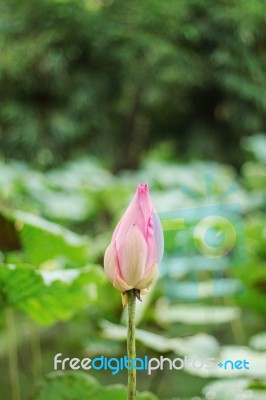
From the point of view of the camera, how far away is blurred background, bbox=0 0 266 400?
450 mm

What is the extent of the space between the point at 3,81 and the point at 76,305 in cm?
236

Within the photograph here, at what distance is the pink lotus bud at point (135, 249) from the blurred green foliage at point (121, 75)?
212 cm

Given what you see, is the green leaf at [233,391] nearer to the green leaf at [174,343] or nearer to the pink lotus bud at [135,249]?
the green leaf at [174,343]

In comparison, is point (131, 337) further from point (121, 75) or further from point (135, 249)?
point (121, 75)

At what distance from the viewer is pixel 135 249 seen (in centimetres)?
21

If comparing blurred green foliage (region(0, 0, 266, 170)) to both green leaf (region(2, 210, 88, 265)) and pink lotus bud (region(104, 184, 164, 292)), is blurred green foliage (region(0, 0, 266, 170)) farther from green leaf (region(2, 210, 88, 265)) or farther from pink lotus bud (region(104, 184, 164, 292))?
pink lotus bud (region(104, 184, 164, 292))

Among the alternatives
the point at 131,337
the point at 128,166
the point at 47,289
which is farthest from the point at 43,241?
the point at 128,166

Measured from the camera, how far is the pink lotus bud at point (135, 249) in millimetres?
209

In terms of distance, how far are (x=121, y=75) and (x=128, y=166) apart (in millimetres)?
380

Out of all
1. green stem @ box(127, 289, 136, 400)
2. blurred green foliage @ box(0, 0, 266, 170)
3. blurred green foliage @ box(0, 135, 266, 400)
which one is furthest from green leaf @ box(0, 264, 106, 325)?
blurred green foliage @ box(0, 0, 266, 170)

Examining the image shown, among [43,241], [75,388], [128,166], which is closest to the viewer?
[75,388]

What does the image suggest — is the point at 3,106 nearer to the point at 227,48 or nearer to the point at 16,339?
the point at 227,48

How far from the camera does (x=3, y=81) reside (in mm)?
2660

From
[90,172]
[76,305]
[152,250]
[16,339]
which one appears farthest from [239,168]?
[152,250]
